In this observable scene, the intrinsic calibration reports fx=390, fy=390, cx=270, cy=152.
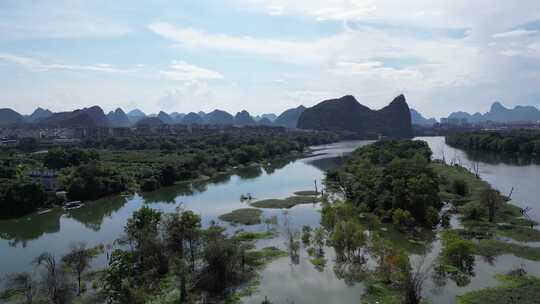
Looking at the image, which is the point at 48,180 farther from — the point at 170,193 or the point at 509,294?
the point at 509,294

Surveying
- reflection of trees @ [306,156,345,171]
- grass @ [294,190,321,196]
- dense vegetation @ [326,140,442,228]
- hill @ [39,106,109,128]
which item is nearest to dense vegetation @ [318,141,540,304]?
dense vegetation @ [326,140,442,228]

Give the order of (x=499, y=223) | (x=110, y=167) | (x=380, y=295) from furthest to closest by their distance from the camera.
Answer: (x=110, y=167)
(x=499, y=223)
(x=380, y=295)

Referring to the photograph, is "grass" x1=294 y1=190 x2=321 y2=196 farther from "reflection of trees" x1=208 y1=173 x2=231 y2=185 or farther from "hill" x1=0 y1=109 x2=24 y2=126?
"hill" x1=0 y1=109 x2=24 y2=126

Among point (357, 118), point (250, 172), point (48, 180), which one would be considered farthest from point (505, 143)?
point (357, 118)

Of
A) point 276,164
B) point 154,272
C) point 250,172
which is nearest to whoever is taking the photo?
point 154,272

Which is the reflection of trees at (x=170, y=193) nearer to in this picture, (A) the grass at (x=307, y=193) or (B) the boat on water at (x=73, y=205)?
(B) the boat on water at (x=73, y=205)
